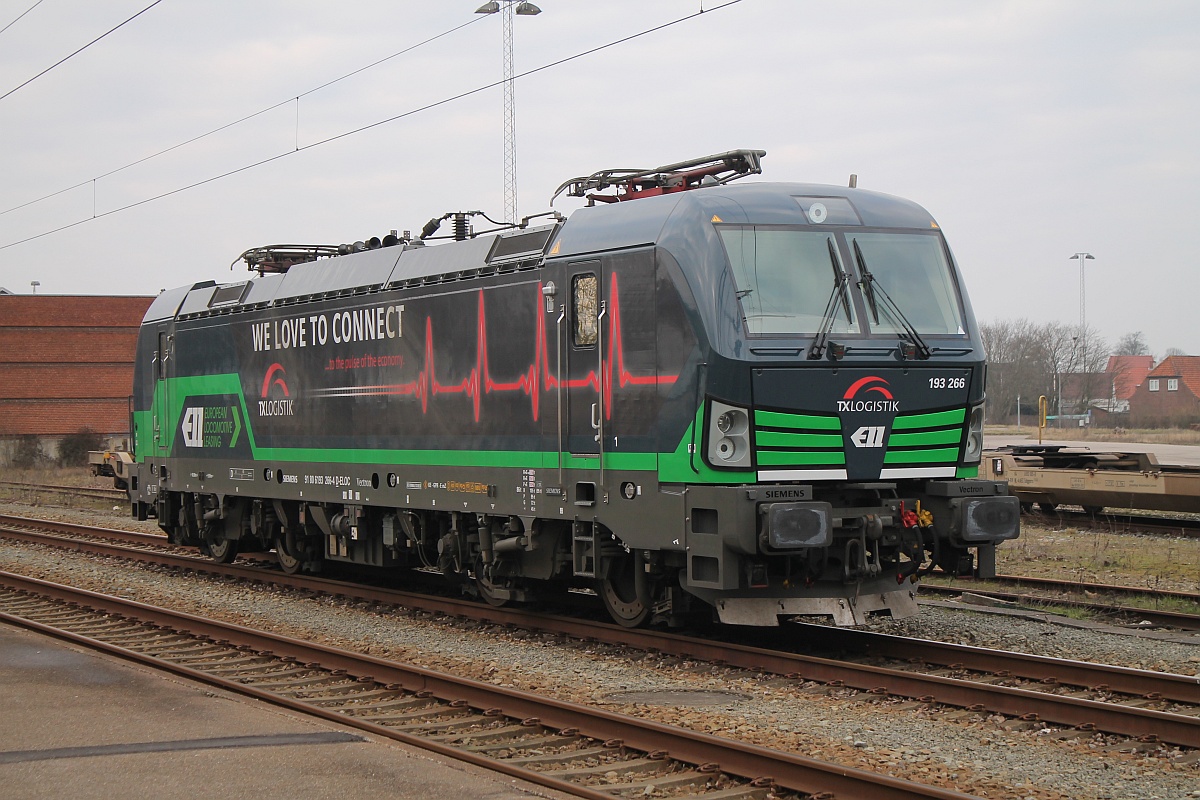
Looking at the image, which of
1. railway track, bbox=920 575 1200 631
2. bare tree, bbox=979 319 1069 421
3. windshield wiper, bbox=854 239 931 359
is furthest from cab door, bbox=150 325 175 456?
bare tree, bbox=979 319 1069 421

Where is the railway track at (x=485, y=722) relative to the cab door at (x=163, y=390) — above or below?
below

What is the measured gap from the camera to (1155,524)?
845 inches

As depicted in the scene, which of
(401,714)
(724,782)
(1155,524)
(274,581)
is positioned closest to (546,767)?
(724,782)

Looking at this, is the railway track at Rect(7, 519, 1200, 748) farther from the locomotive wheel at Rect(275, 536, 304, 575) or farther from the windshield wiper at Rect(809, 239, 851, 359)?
the locomotive wheel at Rect(275, 536, 304, 575)

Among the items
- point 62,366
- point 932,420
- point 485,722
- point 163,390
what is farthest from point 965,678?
point 62,366

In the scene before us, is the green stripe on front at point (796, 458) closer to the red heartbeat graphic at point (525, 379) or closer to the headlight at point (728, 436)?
the headlight at point (728, 436)

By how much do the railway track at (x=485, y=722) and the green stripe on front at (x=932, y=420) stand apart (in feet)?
12.0

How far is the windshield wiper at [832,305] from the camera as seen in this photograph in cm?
972

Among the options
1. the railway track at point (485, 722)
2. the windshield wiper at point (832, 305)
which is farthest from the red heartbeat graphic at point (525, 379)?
the railway track at point (485, 722)

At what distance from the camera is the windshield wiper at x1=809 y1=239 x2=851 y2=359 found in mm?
9719

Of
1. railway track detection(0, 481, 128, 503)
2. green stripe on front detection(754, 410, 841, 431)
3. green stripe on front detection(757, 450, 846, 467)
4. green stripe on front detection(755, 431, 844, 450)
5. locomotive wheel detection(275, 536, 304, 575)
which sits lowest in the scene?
locomotive wheel detection(275, 536, 304, 575)

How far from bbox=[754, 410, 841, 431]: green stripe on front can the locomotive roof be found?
149cm

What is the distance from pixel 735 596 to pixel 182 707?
423cm

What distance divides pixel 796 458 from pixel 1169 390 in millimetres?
93032
